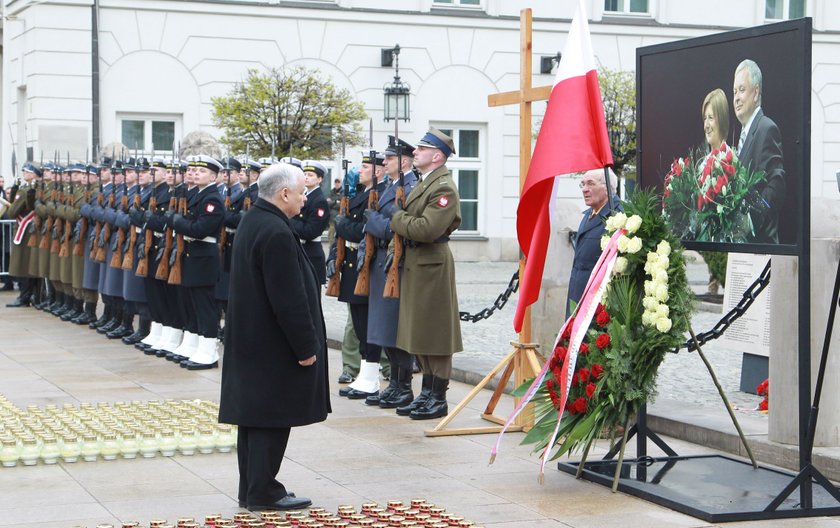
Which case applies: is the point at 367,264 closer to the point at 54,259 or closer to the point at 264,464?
the point at 264,464

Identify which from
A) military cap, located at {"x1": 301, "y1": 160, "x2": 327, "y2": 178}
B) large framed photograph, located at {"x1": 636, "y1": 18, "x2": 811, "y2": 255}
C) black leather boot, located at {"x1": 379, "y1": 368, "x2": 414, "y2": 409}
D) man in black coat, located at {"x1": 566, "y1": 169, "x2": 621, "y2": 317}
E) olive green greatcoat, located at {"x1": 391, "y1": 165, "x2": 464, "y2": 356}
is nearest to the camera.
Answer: large framed photograph, located at {"x1": 636, "y1": 18, "x2": 811, "y2": 255}

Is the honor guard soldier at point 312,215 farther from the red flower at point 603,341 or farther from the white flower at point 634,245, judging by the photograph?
the white flower at point 634,245

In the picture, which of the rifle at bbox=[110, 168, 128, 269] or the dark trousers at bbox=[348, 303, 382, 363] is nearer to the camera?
the dark trousers at bbox=[348, 303, 382, 363]

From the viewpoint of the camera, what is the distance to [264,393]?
21.9ft

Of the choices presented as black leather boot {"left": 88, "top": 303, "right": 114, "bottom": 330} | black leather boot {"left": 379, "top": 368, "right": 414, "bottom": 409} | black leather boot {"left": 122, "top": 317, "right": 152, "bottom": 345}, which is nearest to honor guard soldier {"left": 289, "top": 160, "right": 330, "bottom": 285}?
black leather boot {"left": 379, "top": 368, "right": 414, "bottom": 409}

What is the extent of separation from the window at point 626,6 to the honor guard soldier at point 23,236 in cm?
1545

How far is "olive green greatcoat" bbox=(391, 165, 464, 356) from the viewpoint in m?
9.34

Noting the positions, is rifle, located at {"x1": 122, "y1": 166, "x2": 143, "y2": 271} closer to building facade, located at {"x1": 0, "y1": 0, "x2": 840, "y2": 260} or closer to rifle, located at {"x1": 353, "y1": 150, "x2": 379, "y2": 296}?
rifle, located at {"x1": 353, "y1": 150, "x2": 379, "y2": 296}

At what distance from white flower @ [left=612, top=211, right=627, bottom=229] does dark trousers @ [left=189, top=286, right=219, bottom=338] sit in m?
6.07

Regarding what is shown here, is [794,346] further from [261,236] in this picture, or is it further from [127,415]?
[127,415]

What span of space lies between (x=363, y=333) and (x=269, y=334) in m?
3.97

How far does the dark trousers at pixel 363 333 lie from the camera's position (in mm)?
10570

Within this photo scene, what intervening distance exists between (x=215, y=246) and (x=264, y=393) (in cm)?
614

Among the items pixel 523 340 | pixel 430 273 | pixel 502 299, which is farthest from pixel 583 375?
pixel 502 299
